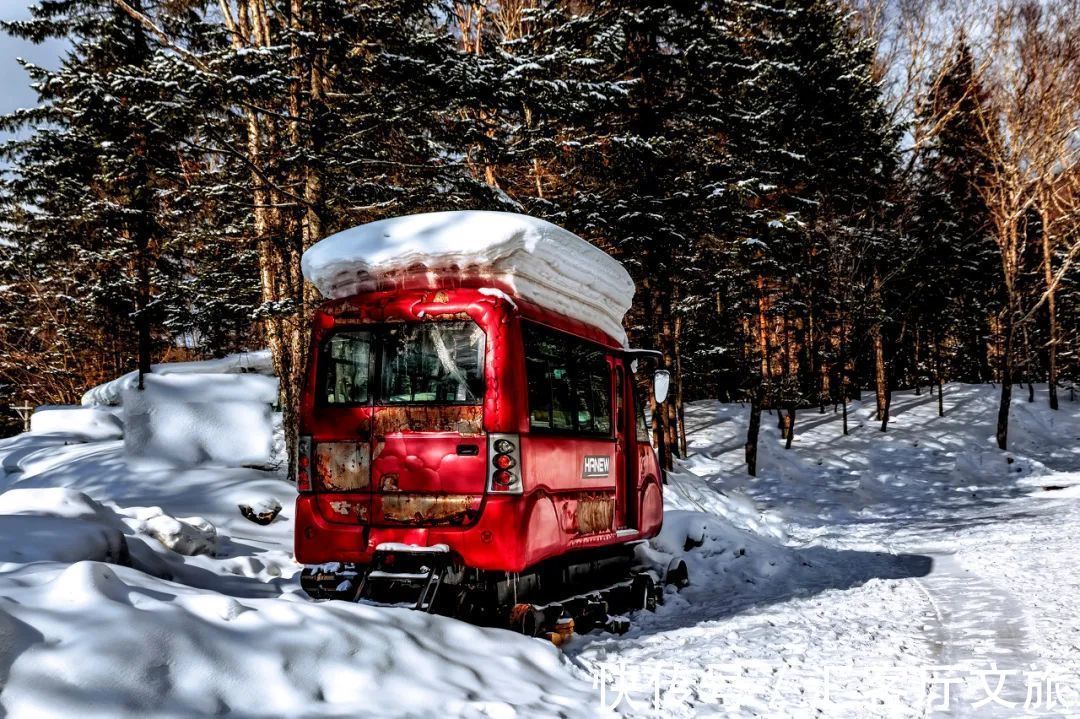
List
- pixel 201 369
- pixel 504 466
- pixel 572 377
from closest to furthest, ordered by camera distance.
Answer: pixel 504 466, pixel 572 377, pixel 201 369

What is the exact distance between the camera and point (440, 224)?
6.43 metres

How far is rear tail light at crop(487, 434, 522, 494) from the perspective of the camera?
19.7 feet

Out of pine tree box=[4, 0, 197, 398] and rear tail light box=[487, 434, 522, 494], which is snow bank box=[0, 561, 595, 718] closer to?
rear tail light box=[487, 434, 522, 494]

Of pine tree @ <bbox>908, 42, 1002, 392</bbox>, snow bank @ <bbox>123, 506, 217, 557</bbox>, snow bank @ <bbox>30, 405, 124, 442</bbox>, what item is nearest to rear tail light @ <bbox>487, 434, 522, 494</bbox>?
snow bank @ <bbox>123, 506, 217, 557</bbox>

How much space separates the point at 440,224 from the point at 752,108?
1468 centimetres

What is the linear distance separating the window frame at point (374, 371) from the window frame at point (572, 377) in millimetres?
389

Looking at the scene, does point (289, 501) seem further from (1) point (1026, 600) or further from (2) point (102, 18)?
(2) point (102, 18)

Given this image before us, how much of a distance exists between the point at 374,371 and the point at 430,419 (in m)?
0.72

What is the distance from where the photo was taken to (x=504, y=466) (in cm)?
603

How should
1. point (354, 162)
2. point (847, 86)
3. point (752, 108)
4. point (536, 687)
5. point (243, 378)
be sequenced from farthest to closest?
point (847, 86)
point (752, 108)
point (243, 378)
point (354, 162)
point (536, 687)

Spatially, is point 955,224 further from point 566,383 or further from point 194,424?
point 566,383

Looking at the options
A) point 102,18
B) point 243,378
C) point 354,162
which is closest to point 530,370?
point 354,162

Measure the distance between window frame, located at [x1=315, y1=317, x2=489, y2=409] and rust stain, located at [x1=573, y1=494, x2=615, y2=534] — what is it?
176 cm

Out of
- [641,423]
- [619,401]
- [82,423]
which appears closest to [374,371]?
[619,401]
